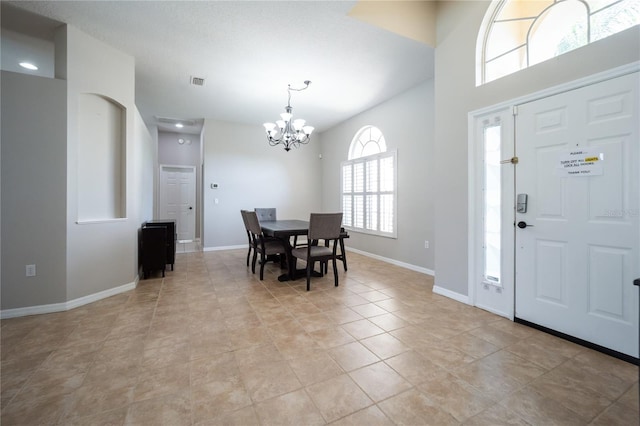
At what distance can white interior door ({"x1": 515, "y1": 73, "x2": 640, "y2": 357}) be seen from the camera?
1837 millimetres

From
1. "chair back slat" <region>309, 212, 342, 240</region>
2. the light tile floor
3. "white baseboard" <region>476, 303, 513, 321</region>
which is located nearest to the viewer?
the light tile floor

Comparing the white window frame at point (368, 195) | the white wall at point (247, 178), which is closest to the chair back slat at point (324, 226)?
the white window frame at point (368, 195)

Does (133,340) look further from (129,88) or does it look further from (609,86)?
(609,86)

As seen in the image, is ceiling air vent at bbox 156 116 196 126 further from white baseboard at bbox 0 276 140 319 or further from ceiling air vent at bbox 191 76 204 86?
white baseboard at bbox 0 276 140 319

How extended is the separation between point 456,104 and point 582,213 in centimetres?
164

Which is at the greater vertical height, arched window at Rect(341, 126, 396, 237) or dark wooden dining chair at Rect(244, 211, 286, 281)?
arched window at Rect(341, 126, 396, 237)

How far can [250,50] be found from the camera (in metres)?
3.21

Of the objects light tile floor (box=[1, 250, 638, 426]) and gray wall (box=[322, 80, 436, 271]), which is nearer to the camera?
light tile floor (box=[1, 250, 638, 426])

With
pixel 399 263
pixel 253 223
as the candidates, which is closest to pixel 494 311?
pixel 399 263

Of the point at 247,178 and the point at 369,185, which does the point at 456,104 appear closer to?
the point at 369,185

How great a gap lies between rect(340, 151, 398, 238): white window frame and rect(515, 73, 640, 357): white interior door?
2367mm

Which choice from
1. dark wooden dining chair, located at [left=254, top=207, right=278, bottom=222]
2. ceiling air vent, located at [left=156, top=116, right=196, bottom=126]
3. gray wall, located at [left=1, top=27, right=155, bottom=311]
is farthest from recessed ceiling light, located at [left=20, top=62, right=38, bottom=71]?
dark wooden dining chair, located at [left=254, top=207, right=278, bottom=222]

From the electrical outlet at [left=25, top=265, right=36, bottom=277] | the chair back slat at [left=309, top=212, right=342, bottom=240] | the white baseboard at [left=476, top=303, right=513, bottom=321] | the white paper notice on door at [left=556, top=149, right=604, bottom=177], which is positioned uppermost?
the white paper notice on door at [left=556, top=149, right=604, bottom=177]

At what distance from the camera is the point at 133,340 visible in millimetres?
2127
